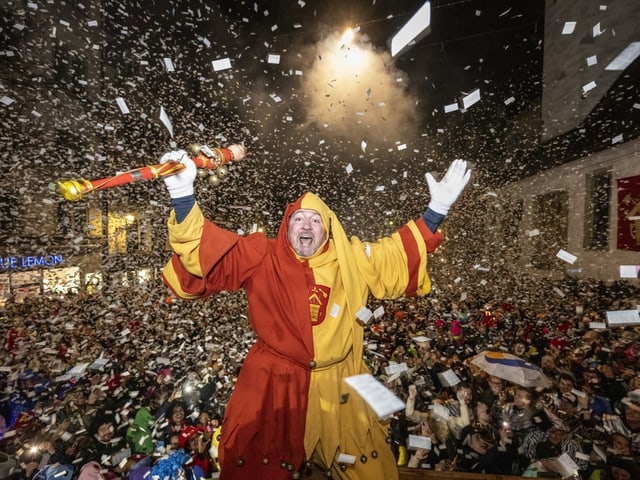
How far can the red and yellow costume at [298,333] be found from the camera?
7.81ft

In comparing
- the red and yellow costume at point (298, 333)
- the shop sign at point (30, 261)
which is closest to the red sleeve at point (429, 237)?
the red and yellow costume at point (298, 333)

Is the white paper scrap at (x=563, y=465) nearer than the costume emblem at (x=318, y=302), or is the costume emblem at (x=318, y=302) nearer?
the costume emblem at (x=318, y=302)

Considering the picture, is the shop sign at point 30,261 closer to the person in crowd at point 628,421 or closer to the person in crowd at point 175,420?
the person in crowd at point 175,420

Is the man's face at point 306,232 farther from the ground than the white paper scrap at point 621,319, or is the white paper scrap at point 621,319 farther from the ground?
the man's face at point 306,232

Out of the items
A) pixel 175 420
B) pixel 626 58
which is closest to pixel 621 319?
pixel 175 420

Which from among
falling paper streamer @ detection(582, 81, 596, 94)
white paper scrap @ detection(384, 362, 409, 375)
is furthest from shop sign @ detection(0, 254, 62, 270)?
falling paper streamer @ detection(582, 81, 596, 94)

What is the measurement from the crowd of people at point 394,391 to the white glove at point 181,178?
13.2ft

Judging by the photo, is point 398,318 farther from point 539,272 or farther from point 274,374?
point 539,272

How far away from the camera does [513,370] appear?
538 cm

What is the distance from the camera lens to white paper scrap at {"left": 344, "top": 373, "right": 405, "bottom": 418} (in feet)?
7.97

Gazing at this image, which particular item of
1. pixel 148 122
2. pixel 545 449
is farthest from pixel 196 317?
pixel 148 122

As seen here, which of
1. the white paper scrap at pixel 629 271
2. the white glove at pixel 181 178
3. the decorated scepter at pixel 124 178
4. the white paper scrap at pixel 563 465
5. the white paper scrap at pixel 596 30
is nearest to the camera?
the decorated scepter at pixel 124 178

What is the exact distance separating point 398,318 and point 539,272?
11398mm

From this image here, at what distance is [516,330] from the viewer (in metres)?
8.32
